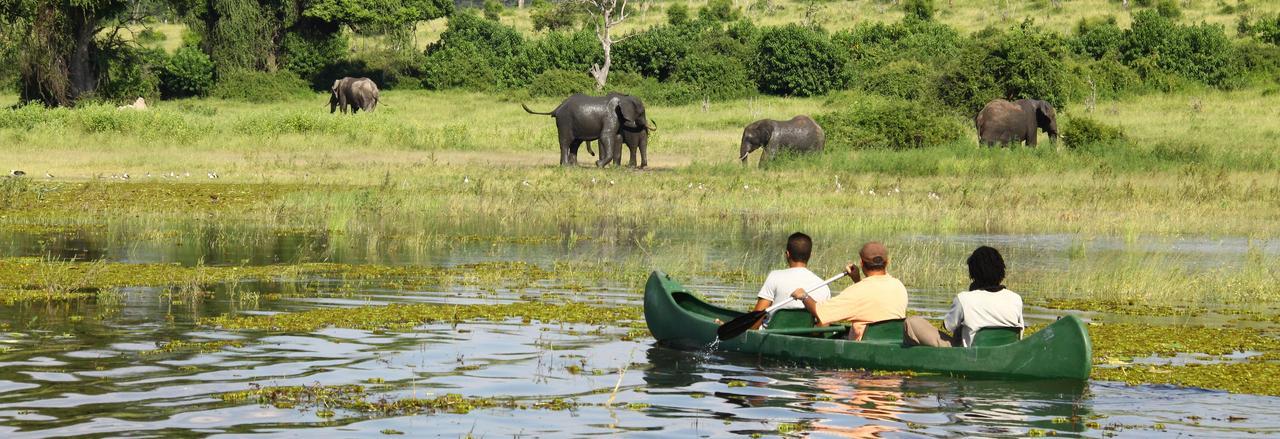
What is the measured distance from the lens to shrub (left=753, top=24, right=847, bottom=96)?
5462 centimetres

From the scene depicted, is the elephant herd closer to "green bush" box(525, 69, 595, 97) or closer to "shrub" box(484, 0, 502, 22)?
"green bush" box(525, 69, 595, 97)

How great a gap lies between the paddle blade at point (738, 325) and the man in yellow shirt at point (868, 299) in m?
0.35

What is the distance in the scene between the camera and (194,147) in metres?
36.0

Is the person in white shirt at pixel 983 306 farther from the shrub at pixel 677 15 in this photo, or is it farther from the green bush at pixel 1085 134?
the shrub at pixel 677 15

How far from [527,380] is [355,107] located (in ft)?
141

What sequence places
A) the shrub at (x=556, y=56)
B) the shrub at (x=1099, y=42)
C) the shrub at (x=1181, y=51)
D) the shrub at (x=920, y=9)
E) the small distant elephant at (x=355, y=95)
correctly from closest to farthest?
the shrub at (x=1181, y=51)
the small distant elephant at (x=355, y=95)
the shrub at (x=1099, y=42)
the shrub at (x=556, y=56)
the shrub at (x=920, y=9)

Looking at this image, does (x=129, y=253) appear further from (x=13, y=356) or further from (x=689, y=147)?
(x=689, y=147)

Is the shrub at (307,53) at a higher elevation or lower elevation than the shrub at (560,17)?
lower

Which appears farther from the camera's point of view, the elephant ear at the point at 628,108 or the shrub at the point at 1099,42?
the shrub at the point at 1099,42

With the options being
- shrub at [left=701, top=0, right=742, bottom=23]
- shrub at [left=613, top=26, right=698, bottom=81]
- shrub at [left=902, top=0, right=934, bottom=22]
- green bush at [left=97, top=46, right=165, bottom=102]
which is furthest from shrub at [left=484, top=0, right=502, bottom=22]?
green bush at [left=97, top=46, right=165, bottom=102]

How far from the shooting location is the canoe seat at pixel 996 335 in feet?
37.8

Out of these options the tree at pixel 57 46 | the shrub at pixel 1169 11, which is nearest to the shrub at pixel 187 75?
the tree at pixel 57 46

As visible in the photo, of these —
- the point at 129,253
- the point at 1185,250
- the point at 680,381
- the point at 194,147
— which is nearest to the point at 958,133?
the point at 1185,250

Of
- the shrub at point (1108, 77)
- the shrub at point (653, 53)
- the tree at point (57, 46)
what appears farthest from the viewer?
the shrub at point (653, 53)
